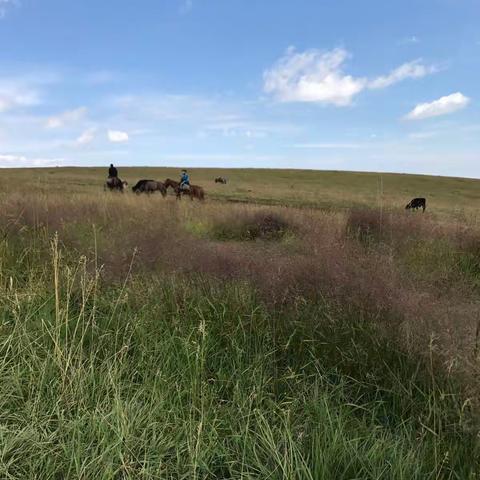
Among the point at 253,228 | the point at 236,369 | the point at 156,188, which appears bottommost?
the point at 236,369

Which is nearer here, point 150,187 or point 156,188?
point 150,187

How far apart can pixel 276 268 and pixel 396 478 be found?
3.07m

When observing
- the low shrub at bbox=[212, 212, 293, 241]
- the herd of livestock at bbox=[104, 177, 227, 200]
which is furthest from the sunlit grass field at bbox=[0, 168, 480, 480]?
the herd of livestock at bbox=[104, 177, 227, 200]

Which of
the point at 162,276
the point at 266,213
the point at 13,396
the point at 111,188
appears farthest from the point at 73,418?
the point at 111,188

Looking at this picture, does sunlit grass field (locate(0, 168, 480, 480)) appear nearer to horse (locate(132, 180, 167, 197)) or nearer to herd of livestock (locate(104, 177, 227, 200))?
herd of livestock (locate(104, 177, 227, 200))

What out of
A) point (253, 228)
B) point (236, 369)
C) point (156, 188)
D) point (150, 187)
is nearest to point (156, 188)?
point (156, 188)

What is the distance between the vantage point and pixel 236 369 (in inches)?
146

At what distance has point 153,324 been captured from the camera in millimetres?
4223

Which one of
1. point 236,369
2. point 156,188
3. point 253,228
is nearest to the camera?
point 236,369

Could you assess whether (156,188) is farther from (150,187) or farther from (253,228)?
(253,228)

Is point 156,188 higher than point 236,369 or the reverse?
higher

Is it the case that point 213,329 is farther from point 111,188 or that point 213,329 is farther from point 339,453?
point 111,188

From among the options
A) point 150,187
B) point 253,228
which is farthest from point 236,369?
point 150,187

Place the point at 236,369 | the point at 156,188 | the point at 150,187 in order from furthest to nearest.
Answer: the point at 156,188 → the point at 150,187 → the point at 236,369
